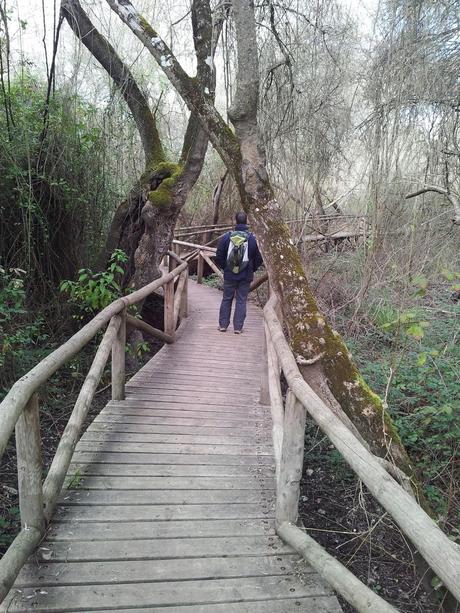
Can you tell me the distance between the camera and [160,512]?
8.54 ft

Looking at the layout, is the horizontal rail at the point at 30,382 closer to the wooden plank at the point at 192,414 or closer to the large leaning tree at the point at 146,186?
the wooden plank at the point at 192,414

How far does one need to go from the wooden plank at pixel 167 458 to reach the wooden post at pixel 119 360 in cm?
83

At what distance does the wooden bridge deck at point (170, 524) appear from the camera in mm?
2023

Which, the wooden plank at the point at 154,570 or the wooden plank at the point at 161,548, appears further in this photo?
the wooden plank at the point at 161,548

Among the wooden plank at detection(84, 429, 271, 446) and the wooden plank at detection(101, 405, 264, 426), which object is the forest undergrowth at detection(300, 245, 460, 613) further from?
the wooden plank at detection(84, 429, 271, 446)

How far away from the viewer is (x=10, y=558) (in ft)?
6.16

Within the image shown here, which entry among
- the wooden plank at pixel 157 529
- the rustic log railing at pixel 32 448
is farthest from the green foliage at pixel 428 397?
the rustic log railing at pixel 32 448

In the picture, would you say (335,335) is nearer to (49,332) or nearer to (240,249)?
(240,249)

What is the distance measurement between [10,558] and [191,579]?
0.80 metres

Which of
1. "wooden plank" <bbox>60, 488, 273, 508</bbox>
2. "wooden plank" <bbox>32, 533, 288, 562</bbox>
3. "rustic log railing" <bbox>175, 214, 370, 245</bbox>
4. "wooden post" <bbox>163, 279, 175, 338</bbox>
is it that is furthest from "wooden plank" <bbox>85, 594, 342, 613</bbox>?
"rustic log railing" <bbox>175, 214, 370, 245</bbox>

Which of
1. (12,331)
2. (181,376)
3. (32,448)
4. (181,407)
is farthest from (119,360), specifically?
(12,331)

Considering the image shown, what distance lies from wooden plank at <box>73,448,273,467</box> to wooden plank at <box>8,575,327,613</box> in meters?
1.07

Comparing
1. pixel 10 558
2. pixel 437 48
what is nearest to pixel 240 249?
pixel 437 48

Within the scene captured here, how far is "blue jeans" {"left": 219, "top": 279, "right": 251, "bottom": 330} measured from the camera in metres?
6.59
